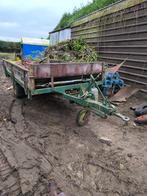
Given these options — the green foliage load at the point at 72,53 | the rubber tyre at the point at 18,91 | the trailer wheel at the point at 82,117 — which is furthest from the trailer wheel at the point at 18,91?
the trailer wheel at the point at 82,117

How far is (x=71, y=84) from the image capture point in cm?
475

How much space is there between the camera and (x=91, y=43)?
31.0ft

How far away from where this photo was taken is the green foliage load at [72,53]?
6786 mm

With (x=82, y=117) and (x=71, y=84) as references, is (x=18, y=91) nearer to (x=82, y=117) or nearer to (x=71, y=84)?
(x=71, y=84)

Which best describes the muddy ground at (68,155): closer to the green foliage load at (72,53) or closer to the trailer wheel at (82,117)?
the trailer wheel at (82,117)

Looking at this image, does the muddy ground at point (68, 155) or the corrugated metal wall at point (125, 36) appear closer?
the muddy ground at point (68, 155)

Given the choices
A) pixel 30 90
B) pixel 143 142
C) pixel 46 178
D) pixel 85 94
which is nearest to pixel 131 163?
pixel 143 142

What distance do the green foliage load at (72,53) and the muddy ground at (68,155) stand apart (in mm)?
2222

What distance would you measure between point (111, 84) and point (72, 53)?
189 cm

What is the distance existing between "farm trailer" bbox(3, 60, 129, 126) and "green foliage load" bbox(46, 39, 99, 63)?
157 centimetres

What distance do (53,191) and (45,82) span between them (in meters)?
2.46

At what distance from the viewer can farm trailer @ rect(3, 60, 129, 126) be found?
→ 3936 millimetres

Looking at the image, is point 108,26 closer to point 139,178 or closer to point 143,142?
point 143,142

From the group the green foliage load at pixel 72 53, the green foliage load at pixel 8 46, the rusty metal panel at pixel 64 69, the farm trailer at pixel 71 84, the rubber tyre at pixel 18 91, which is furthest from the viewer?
the green foliage load at pixel 8 46
